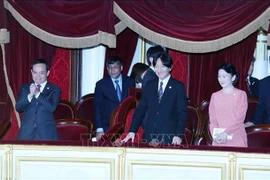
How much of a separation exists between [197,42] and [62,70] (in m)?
2.33

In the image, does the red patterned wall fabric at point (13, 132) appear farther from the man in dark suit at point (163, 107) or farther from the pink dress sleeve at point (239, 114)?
the pink dress sleeve at point (239, 114)

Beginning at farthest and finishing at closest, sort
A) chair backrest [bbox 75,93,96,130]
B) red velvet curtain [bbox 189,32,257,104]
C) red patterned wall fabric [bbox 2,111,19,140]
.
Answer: red velvet curtain [bbox 189,32,257,104]
chair backrest [bbox 75,93,96,130]
red patterned wall fabric [bbox 2,111,19,140]

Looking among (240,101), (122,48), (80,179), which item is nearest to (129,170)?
(80,179)

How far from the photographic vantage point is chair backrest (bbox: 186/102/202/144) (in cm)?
564

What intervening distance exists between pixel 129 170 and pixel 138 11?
186 cm

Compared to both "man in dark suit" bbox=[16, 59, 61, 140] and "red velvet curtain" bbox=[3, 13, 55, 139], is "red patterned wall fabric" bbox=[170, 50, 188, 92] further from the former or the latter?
"man in dark suit" bbox=[16, 59, 61, 140]

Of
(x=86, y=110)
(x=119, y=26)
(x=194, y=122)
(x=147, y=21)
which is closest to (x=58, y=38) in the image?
(x=119, y=26)

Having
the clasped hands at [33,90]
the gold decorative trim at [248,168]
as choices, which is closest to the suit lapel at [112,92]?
the clasped hands at [33,90]

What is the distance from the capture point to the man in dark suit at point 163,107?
16.2 feet

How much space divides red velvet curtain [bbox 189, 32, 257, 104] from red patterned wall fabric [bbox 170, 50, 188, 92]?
0.33ft

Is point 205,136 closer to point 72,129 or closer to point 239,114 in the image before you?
point 239,114

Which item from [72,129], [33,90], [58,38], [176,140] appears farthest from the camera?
[58,38]

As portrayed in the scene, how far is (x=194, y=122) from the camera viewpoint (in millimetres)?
6117

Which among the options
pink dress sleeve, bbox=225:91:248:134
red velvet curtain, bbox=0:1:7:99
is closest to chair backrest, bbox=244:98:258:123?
pink dress sleeve, bbox=225:91:248:134
